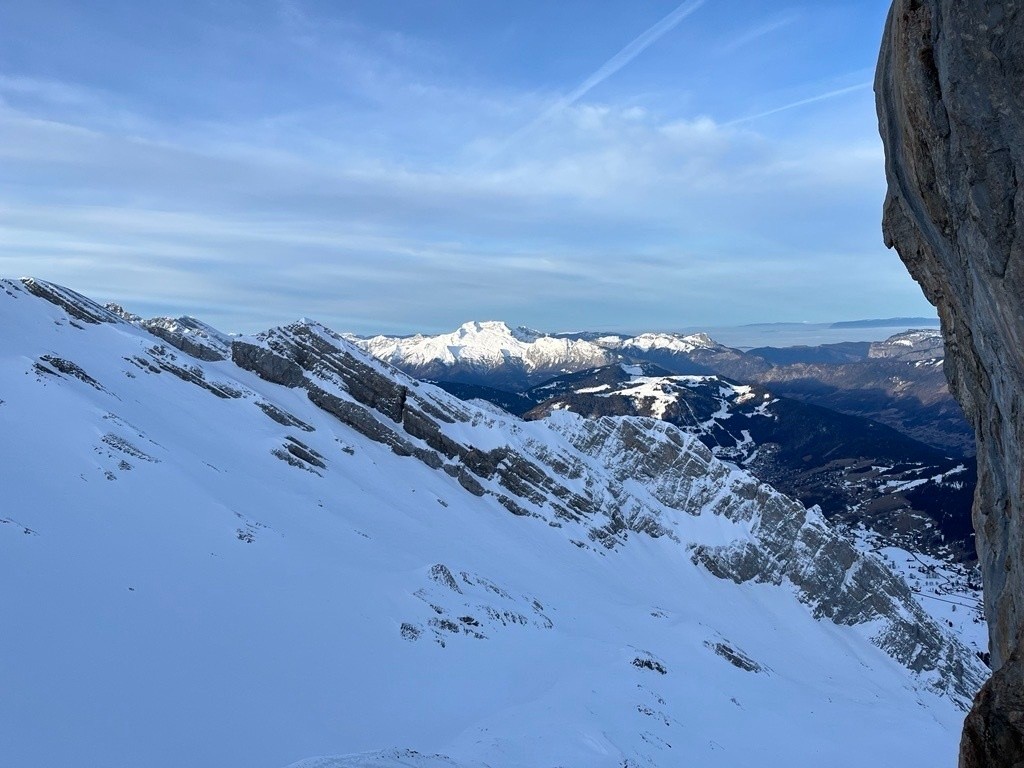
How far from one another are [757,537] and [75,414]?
84.0 meters

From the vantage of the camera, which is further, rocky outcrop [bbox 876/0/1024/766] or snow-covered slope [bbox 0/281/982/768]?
snow-covered slope [bbox 0/281/982/768]

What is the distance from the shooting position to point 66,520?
93.7 ft

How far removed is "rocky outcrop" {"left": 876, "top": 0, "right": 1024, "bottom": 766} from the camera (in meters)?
10.0

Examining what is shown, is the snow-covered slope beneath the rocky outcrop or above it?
beneath

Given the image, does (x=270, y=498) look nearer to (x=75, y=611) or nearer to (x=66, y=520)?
(x=66, y=520)

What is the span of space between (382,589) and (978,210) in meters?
32.9

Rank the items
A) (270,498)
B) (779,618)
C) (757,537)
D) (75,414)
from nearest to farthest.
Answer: (75,414), (270,498), (779,618), (757,537)

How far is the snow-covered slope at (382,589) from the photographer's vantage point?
21.5 m

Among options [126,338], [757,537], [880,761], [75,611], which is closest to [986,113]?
[75,611]

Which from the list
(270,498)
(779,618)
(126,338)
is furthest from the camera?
(779,618)

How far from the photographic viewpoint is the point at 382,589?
36.5m

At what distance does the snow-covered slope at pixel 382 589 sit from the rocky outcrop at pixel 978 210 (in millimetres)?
14861

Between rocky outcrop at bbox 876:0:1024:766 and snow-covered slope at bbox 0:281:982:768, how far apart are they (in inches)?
585

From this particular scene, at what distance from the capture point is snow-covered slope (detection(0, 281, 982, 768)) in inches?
848
